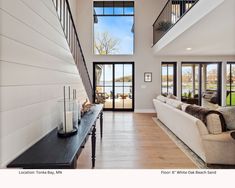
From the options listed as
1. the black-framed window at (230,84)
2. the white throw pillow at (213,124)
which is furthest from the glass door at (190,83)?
the white throw pillow at (213,124)

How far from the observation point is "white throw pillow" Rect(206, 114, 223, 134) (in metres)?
2.32

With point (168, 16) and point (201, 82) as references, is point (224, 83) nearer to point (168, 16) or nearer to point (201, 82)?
point (201, 82)

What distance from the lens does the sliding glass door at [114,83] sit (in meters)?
7.09

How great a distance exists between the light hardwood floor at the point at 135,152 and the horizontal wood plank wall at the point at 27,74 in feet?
3.71

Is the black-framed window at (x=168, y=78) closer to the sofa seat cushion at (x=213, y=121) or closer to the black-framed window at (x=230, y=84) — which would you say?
the black-framed window at (x=230, y=84)

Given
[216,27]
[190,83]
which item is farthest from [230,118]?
[190,83]

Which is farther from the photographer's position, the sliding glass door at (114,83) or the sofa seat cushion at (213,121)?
the sliding glass door at (114,83)

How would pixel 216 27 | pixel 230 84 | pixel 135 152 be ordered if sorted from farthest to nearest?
pixel 230 84, pixel 216 27, pixel 135 152

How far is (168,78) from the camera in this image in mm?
7125

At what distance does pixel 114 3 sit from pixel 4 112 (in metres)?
7.38

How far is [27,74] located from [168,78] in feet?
21.6

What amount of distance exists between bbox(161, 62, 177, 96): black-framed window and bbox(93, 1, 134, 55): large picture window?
A: 169 centimetres

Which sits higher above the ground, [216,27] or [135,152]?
[216,27]

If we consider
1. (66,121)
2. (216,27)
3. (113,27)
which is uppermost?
(113,27)
